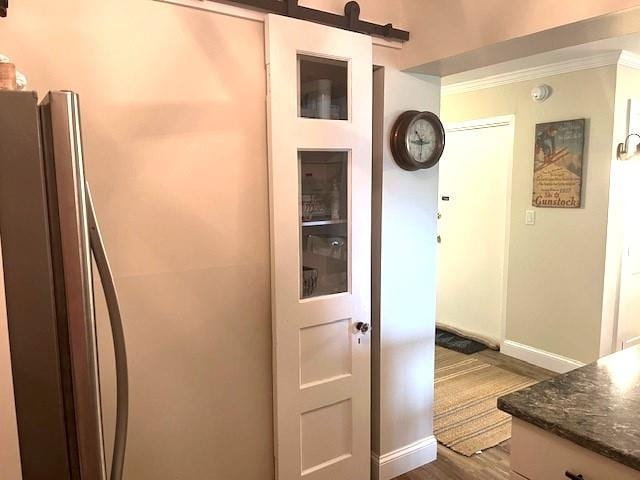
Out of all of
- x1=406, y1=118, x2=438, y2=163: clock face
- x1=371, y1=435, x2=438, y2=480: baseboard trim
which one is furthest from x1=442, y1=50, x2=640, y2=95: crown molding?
x1=371, y1=435, x2=438, y2=480: baseboard trim

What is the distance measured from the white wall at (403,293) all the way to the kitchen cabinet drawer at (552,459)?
1.11 metres

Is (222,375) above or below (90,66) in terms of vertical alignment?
below

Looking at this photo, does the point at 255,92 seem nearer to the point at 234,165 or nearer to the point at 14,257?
the point at 234,165

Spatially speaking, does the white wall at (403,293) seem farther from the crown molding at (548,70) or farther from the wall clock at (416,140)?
the crown molding at (548,70)

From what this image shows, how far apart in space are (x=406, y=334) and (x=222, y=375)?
1013mm

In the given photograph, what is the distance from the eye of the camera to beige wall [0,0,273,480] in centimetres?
163

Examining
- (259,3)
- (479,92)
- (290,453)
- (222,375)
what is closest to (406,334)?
(290,453)

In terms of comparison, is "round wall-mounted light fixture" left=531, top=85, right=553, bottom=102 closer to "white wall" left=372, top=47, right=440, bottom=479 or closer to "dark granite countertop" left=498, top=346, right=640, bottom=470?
"white wall" left=372, top=47, right=440, bottom=479

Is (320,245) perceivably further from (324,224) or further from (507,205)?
(507,205)

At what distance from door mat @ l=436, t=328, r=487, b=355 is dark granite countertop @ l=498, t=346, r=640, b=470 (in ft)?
9.22

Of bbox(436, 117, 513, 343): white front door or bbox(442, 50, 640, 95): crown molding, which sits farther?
bbox(436, 117, 513, 343): white front door

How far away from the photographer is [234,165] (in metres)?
1.93

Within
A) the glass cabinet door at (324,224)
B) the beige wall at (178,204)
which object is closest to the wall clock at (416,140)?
the glass cabinet door at (324,224)

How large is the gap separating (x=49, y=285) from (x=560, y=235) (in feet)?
12.1
